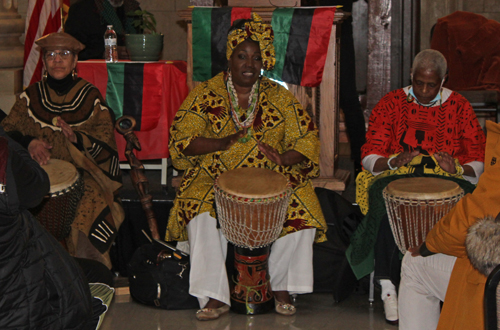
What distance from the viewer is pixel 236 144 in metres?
3.70

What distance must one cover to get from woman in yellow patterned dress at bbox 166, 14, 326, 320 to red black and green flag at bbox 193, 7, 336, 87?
0.45m

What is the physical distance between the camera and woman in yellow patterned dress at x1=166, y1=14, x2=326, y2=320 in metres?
3.57

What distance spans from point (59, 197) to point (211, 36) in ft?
4.76

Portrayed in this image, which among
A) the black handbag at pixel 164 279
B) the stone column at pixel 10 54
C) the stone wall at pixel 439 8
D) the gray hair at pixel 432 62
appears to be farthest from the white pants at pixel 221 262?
the stone wall at pixel 439 8

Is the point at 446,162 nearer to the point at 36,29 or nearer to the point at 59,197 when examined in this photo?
the point at 59,197

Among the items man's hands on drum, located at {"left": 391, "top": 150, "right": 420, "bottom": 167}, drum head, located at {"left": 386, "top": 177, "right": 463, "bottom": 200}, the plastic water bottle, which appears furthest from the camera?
the plastic water bottle

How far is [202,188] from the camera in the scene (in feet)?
12.0

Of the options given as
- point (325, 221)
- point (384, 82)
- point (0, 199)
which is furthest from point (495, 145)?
point (384, 82)

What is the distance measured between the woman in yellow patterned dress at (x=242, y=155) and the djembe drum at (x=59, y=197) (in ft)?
1.82

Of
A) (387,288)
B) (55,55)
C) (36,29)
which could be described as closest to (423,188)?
(387,288)

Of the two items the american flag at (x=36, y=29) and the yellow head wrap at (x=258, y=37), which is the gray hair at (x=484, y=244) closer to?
the yellow head wrap at (x=258, y=37)

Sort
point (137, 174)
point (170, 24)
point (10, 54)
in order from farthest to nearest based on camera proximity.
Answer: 1. point (170, 24)
2. point (10, 54)
3. point (137, 174)

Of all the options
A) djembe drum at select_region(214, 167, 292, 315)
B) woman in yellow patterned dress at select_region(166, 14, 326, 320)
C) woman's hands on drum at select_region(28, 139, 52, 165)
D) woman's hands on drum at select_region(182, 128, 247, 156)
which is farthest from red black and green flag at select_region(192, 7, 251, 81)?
woman's hands on drum at select_region(28, 139, 52, 165)

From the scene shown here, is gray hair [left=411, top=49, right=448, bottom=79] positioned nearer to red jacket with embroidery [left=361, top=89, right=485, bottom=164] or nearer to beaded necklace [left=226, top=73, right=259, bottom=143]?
red jacket with embroidery [left=361, top=89, right=485, bottom=164]
